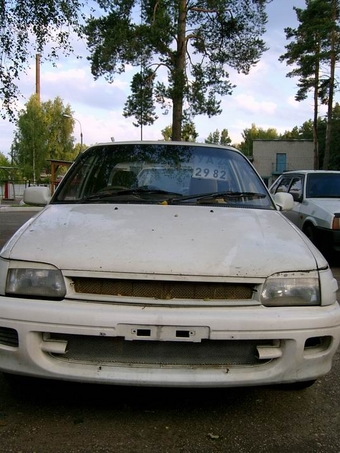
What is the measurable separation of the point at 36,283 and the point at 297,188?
6974 millimetres

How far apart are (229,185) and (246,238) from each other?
110 cm

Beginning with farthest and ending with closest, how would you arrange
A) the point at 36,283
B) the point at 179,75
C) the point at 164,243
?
the point at 179,75 < the point at 164,243 < the point at 36,283

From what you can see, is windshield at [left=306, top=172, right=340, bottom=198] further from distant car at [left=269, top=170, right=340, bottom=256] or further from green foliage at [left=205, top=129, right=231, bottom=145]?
green foliage at [left=205, top=129, right=231, bottom=145]

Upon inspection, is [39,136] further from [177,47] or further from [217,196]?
[217,196]

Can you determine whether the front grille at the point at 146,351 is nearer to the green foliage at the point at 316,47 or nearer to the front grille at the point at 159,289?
the front grille at the point at 159,289

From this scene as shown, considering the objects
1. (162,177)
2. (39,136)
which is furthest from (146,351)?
(39,136)

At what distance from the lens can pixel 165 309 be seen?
228 centimetres

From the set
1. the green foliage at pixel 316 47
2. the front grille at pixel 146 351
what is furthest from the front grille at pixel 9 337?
the green foliage at pixel 316 47

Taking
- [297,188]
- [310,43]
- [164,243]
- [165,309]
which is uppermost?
[310,43]

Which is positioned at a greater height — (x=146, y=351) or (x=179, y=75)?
(x=179, y=75)

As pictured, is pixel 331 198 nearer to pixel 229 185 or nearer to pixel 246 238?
pixel 229 185

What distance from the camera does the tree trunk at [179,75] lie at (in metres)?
19.7

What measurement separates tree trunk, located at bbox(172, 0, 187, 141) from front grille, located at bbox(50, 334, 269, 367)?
721 inches

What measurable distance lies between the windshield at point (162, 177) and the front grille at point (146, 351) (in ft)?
4.16
